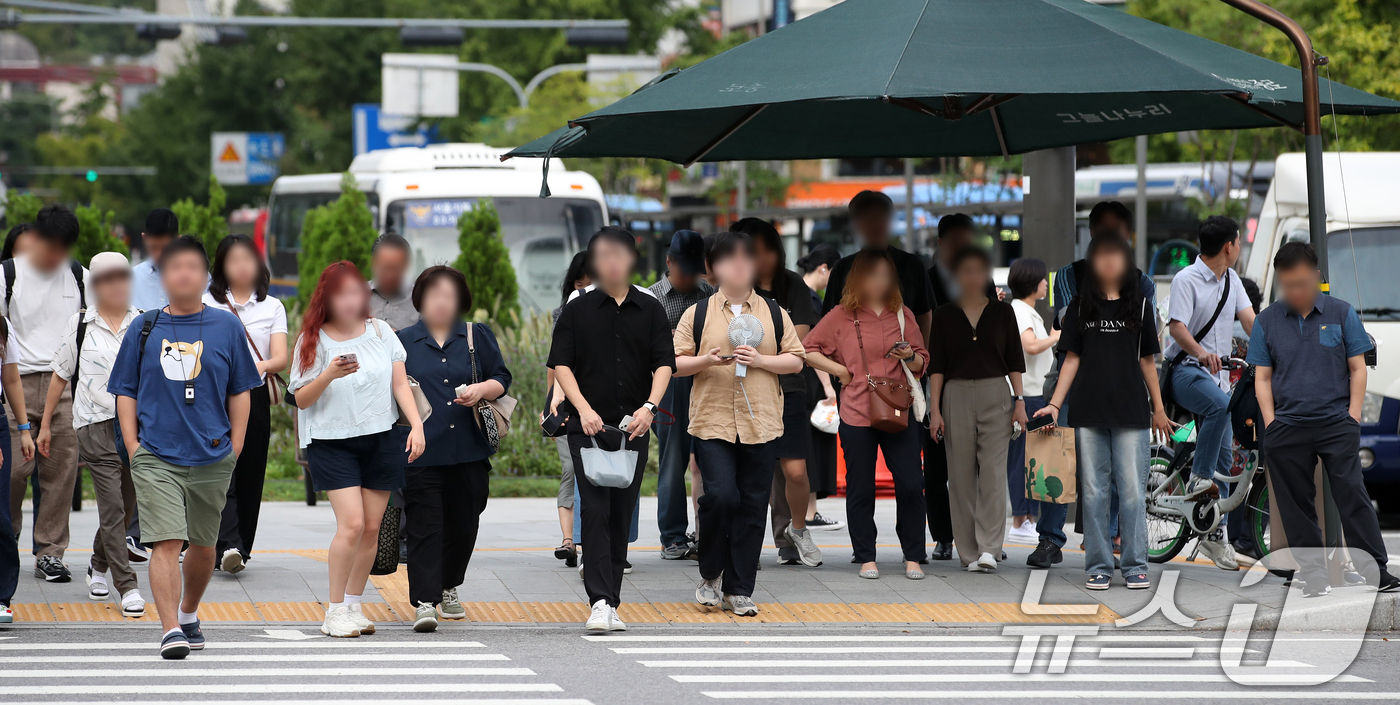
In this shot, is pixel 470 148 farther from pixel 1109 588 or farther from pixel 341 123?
pixel 341 123

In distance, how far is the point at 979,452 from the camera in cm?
809

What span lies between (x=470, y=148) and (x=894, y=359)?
1445 cm

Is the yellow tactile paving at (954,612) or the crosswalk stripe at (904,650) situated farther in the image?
the yellow tactile paving at (954,612)

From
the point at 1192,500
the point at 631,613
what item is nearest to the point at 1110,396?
the point at 1192,500

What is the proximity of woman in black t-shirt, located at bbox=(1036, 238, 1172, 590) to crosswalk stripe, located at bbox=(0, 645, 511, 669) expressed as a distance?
10.4 feet

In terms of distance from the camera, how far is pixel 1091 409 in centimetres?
763

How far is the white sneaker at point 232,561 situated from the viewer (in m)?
7.89

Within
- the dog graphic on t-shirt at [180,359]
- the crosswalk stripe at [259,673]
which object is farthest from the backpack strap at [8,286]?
the crosswalk stripe at [259,673]

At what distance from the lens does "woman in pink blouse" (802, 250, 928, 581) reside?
7.86 m

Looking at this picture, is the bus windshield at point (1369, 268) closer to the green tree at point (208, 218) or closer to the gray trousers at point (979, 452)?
the gray trousers at point (979, 452)

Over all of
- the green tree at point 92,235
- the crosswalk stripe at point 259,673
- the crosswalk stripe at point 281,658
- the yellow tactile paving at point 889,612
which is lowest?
the yellow tactile paving at point 889,612

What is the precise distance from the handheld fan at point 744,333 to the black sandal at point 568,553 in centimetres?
211

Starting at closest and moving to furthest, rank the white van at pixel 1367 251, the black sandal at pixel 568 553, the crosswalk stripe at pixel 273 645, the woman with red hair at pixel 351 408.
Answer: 1. the woman with red hair at pixel 351 408
2. the crosswalk stripe at pixel 273 645
3. the black sandal at pixel 568 553
4. the white van at pixel 1367 251

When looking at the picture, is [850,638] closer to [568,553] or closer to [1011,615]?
[1011,615]
